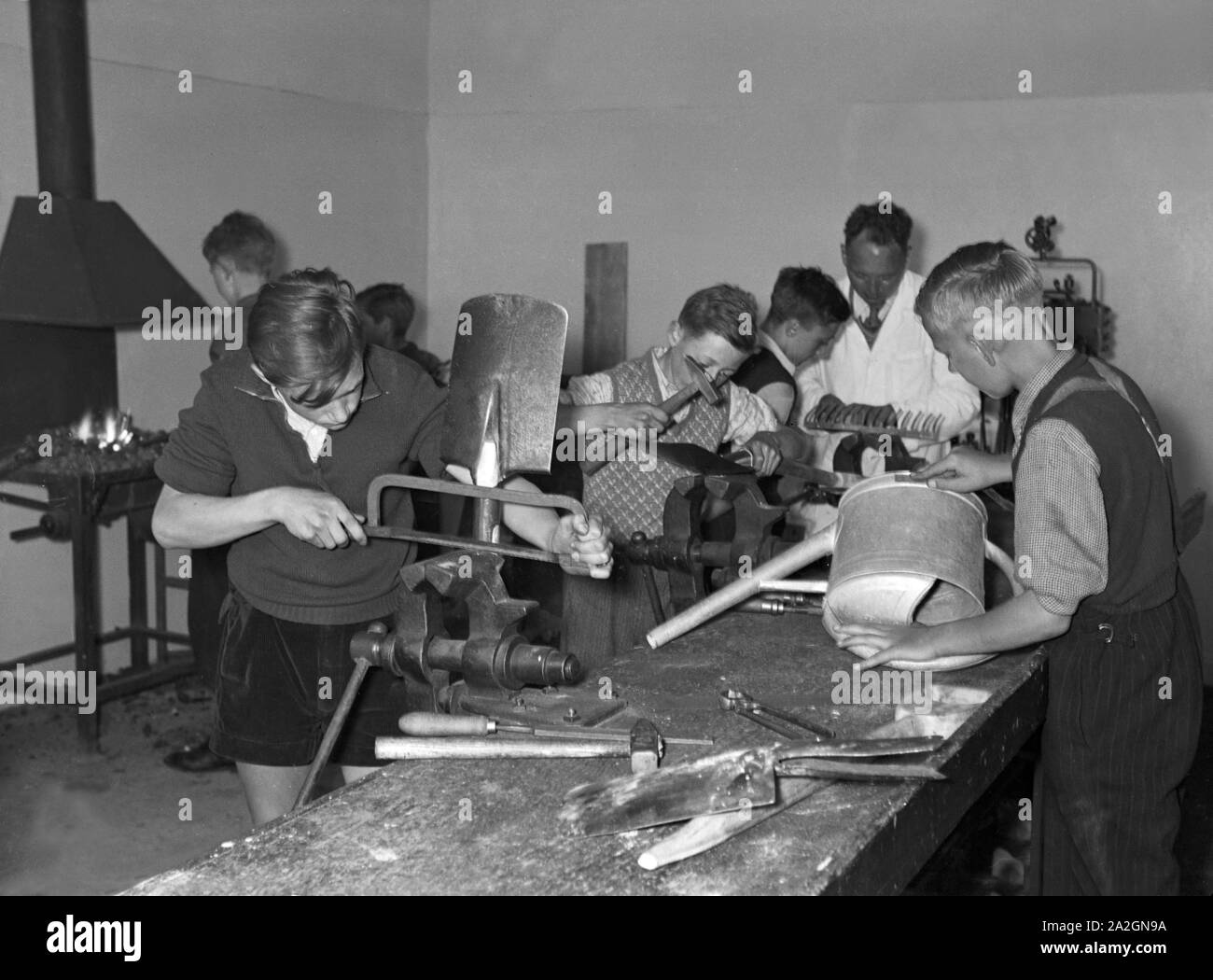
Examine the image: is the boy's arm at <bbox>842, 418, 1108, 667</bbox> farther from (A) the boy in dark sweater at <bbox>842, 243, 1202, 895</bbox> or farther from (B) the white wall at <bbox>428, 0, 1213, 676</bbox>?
(B) the white wall at <bbox>428, 0, 1213, 676</bbox>

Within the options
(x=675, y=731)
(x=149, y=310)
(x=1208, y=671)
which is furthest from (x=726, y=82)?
(x=675, y=731)

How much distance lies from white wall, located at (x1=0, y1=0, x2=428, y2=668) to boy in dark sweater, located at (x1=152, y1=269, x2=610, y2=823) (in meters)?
2.88

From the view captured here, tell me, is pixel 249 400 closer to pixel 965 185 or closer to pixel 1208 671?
pixel 965 185

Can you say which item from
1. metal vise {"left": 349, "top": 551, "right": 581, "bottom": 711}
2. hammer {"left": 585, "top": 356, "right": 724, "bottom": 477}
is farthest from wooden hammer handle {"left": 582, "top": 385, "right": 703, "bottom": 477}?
metal vise {"left": 349, "top": 551, "right": 581, "bottom": 711}

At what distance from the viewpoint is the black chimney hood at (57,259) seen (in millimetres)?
4785

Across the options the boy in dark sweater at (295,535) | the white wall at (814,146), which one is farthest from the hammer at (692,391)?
the white wall at (814,146)

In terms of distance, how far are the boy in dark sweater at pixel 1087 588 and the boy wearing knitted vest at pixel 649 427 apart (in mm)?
1055

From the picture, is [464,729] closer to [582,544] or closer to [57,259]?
[582,544]

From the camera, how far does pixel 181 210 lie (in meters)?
5.57

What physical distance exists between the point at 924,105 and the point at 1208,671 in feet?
9.21

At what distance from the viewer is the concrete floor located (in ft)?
11.4

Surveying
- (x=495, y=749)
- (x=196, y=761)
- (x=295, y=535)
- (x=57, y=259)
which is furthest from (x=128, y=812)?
(x=495, y=749)

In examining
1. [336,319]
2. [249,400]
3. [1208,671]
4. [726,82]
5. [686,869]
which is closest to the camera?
[686,869]

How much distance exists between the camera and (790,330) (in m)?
4.23
